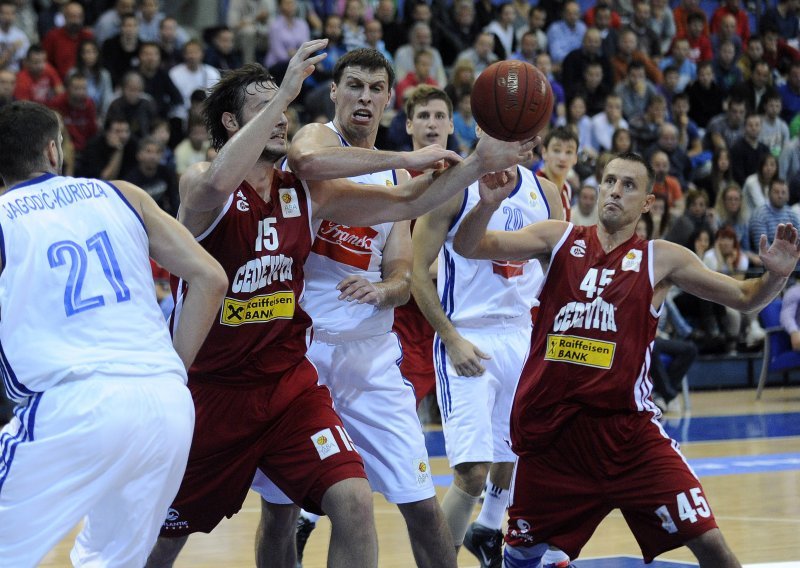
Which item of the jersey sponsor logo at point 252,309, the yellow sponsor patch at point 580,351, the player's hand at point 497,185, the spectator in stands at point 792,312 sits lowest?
the spectator in stands at point 792,312

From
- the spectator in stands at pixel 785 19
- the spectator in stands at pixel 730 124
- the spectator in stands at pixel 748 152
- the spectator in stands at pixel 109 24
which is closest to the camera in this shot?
the spectator in stands at pixel 109 24

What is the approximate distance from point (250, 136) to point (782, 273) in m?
2.29

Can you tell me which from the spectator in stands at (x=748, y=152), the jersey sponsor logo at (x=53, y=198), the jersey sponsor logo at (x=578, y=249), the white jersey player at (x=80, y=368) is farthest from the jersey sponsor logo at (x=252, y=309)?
the spectator in stands at (x=748, y=152)

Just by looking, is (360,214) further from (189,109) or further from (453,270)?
(189,109)

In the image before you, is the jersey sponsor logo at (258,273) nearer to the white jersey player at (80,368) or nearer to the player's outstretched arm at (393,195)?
the player's outstretched arm at (393,195)

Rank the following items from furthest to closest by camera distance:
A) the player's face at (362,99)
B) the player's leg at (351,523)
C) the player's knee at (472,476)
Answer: the player's knee at (472,476)
the player's face at (362,99)
the player's leg at (351,523)

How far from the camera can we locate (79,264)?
3.81 m

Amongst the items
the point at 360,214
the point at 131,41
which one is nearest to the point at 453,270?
the point at 360,214

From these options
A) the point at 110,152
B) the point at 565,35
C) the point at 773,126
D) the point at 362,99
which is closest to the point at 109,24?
the point at 110,152

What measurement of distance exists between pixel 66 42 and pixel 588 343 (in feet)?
31.9

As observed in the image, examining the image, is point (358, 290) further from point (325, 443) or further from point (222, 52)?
point (222, 52)

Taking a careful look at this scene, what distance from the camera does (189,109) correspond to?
42.7ft

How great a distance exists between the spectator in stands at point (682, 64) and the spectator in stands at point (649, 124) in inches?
68.2

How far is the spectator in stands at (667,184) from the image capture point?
1480 cm
